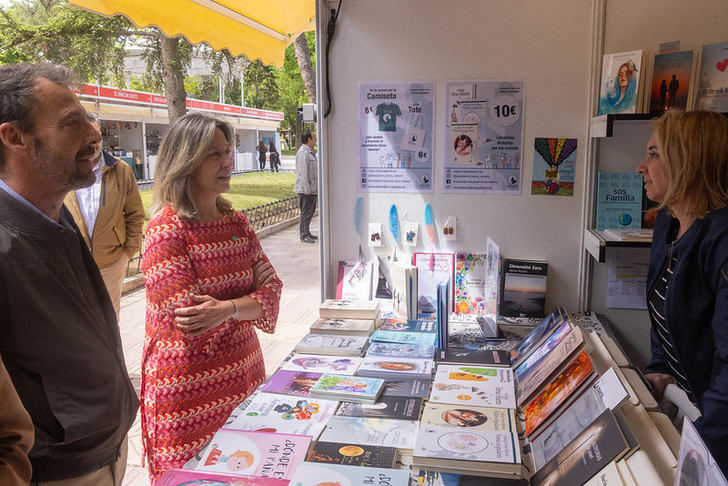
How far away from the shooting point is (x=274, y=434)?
1.51 m

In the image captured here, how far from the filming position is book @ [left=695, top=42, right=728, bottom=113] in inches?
85.4

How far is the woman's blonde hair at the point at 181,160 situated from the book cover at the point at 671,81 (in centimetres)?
184

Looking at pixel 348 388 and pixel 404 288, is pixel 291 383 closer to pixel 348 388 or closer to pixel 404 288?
pixel 348 388

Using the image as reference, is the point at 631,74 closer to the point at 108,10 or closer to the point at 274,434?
the point at 274,434

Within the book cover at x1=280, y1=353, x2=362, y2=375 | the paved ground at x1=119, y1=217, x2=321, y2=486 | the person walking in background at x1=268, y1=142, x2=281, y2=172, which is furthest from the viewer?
the person walking in background at x1=268, y1=142, x2=281, y2=172

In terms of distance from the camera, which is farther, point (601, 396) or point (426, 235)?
point (426, 235)

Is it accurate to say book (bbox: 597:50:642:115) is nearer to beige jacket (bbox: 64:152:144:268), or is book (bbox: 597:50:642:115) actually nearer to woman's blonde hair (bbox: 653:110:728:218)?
woman's blonde hair (bbox: 653:110:728:218)

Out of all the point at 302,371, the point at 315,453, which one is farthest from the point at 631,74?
the point at 315,453

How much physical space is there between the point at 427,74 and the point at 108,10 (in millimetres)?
1667

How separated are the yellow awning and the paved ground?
8.19 feet

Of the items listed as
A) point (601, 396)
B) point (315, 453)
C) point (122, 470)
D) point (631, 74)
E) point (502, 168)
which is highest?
point (631, 74)

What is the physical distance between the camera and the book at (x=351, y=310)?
2.45m

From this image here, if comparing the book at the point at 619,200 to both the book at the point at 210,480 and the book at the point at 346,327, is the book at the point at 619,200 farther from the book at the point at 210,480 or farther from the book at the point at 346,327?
the book at the point at 210,480

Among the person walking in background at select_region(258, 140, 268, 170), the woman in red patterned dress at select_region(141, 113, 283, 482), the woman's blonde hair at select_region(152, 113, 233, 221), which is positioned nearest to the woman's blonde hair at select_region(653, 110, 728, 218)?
the woman in red patterned dress at select_region(141, 113, 283, 482)
